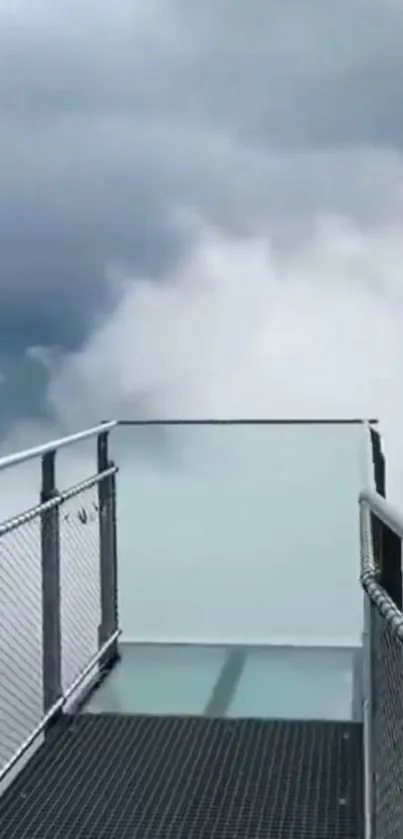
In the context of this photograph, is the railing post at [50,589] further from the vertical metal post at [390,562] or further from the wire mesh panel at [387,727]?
the vertical metal post at [390,562]

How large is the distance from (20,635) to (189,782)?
68cm

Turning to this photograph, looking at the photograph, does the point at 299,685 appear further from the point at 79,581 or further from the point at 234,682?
the point at 79,581

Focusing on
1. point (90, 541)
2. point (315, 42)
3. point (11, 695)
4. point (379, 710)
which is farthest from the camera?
point (315, 42)

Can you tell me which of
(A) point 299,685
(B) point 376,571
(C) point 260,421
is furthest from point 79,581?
(B) point 376,571

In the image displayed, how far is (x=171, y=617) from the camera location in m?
5.52

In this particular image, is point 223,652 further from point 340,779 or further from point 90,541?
point 340,779

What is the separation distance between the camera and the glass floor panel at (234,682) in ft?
15.4

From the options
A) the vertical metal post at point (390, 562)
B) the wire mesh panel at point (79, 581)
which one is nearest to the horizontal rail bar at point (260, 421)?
the wire mesh panel at point (79, 581)

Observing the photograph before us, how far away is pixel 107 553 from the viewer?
529cm

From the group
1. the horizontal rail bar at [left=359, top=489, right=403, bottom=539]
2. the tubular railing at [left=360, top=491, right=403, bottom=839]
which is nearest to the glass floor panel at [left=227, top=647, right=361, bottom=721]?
the tubular railing at [left=360, top=491, right=403, bottom=839]

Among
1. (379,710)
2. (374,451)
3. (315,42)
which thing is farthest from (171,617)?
(315,42)

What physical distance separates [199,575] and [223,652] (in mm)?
340

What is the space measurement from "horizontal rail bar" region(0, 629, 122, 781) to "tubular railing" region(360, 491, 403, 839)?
3.68 ft

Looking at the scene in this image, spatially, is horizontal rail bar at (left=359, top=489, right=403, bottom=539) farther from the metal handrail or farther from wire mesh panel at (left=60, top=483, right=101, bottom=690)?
wire mesh panel at (left=60, top=483, right=101, bottom=690)
